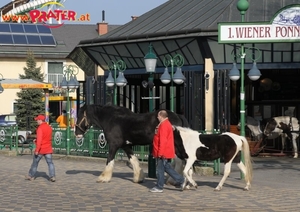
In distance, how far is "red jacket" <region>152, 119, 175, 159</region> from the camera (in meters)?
16.2

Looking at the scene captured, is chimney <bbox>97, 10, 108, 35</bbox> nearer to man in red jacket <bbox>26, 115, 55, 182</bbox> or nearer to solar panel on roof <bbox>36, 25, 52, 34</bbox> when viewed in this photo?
solar panel on roof <bbox>36, 25, 52, 34</bbox>

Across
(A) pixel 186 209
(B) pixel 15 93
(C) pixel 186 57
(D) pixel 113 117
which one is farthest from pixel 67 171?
(B) pixel 15 93

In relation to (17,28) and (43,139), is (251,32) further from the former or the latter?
(17,28)

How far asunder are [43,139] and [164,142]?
13.5ft

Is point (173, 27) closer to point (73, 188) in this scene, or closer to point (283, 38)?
point (283, 38)

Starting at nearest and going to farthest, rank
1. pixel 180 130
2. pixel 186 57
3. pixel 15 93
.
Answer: pixel 180 130
pixel 186 57
pixel 15 93

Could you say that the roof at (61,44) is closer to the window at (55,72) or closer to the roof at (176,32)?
the window at (55,72)

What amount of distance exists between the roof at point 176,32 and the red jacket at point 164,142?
13.0 metres

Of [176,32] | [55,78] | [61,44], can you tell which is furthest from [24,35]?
[176,32]

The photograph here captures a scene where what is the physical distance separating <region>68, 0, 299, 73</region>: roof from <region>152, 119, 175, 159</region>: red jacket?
13049mm

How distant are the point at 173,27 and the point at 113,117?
43.5 feet

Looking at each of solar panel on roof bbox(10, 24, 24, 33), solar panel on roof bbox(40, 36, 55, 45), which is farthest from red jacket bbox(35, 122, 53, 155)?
solar panel on roof bbox(40, 36, 55, 45)

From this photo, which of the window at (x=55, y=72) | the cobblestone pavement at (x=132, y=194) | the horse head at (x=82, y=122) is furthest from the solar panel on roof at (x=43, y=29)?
the horse head at (x=82, y=122)

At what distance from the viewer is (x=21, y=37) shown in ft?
202
